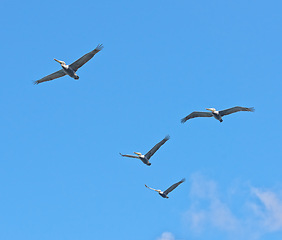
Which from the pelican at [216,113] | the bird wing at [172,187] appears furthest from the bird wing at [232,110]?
the bird wing at [172,187]

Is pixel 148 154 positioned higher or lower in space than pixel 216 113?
lower

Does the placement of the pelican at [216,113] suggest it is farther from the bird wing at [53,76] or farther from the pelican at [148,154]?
the bird wing at [53,76]

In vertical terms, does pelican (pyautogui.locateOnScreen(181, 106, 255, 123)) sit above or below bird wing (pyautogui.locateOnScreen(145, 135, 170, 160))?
above

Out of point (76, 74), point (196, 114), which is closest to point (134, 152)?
point (196, 114)

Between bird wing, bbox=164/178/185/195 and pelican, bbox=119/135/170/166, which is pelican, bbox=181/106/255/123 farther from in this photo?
bird wing, bbox=164/178/185/195

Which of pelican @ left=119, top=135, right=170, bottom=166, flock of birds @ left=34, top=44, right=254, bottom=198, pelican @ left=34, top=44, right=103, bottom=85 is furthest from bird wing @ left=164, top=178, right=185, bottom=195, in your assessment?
pelican @ left=34, top=44, right=103, bottom=85

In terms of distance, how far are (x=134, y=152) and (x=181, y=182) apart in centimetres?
759

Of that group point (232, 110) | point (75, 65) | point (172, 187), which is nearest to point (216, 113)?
point (232, 110)

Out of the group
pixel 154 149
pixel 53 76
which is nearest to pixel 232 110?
pixel 154 149

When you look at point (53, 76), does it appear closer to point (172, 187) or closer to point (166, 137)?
point (166, 137)

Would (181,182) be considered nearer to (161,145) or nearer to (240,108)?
(161,145)

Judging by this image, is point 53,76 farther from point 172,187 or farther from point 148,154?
point 172,187

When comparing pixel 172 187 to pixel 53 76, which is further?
pixel 172 187

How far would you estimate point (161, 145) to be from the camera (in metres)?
74.7
